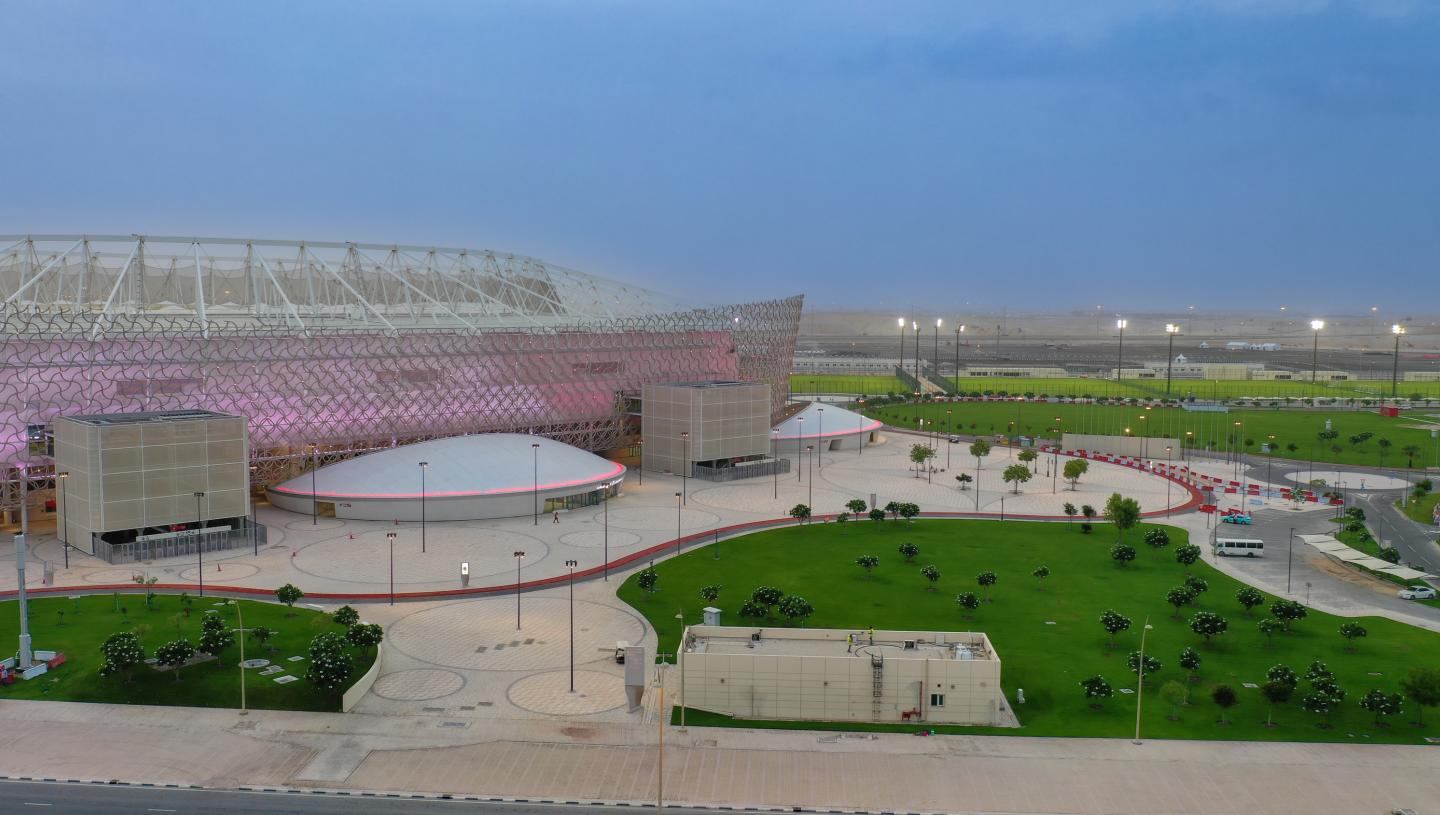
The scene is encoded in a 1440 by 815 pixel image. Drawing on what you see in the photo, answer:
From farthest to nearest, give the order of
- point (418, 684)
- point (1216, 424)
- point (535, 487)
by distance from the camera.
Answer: point (1216, 424) < point (535, 487) < point (418, 684)

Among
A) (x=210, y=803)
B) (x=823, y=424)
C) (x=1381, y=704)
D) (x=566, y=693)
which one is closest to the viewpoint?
(x=210, y=803)

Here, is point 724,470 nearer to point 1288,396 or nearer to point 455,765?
point 455,765

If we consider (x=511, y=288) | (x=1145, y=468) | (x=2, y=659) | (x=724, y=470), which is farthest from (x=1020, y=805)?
(x=511, y=288)

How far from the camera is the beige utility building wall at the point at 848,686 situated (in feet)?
113

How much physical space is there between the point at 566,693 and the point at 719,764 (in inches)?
296

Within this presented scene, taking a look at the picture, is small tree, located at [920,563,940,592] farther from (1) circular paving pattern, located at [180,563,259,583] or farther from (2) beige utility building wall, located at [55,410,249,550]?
(2) beige utility building wall, located at [55,410,249,550]

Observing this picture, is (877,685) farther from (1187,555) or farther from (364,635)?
(1187,555)

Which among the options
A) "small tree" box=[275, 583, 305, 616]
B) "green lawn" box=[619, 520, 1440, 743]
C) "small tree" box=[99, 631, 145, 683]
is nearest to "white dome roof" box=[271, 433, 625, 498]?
"green lawn" box=[619, 520, 1440, 743]

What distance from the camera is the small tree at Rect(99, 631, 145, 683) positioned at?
35938 mm

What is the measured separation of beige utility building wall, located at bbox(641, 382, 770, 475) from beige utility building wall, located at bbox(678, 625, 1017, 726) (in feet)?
148

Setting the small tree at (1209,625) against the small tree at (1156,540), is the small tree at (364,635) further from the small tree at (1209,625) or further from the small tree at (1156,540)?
the small tree at (1156,540)

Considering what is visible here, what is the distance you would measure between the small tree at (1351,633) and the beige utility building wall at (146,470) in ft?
180

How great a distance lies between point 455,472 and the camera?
68.5m

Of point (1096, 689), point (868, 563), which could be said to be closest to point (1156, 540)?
point (868, 563)
